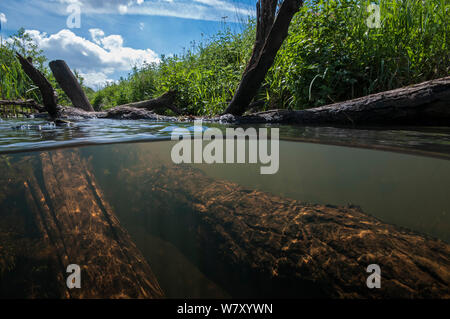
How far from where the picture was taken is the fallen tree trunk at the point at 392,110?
355cm

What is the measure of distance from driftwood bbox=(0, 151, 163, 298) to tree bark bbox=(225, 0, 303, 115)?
13.4ft

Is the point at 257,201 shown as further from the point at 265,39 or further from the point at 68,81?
the point at 68,81

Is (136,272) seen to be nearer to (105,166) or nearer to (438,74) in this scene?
(105,166)

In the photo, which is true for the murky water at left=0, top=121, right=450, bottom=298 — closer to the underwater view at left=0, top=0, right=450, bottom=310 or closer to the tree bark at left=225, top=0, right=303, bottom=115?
the underwater view at left=0, top=0, right=450, bottom=310

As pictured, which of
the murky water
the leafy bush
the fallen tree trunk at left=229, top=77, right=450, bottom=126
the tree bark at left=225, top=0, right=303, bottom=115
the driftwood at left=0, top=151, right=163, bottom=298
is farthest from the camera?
the leafy bush

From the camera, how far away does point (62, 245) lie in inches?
73.7

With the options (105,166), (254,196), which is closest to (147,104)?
(105,166)

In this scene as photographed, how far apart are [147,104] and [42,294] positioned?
8.39 m

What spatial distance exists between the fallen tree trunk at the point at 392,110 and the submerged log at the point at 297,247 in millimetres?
2580

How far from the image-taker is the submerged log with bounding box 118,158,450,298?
5.12ft

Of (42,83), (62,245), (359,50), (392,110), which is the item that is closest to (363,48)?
(359,50)

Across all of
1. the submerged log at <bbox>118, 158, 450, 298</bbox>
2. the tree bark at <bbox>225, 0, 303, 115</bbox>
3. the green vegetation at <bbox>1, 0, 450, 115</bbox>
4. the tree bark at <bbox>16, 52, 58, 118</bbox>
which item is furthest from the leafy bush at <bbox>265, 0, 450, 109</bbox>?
the tree bark at <bbox>16, 52, 58, 118</bbox>
